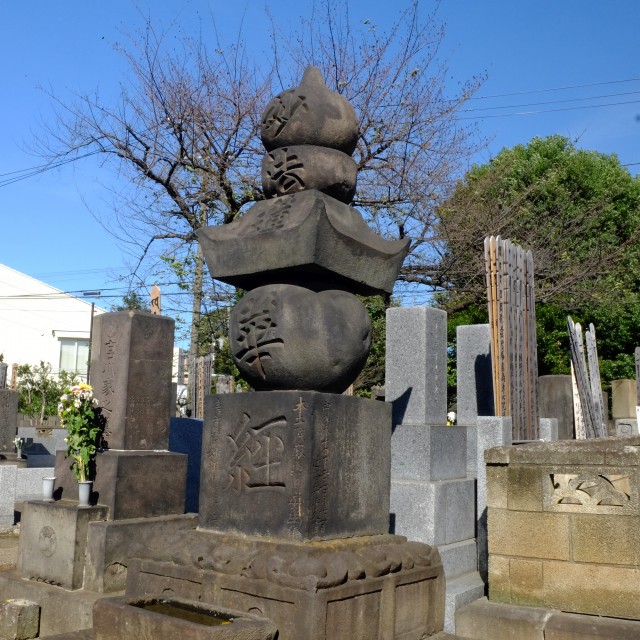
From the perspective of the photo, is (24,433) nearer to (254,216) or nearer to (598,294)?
(598,294)

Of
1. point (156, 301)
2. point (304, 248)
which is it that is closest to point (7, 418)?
point (156, 301)

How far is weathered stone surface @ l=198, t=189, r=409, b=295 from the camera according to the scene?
4.59 meters

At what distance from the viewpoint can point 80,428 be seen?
6441 mm

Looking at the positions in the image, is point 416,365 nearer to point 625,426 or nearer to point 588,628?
point 588,628

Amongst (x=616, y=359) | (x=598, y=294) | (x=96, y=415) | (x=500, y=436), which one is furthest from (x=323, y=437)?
(x=616, y=359)

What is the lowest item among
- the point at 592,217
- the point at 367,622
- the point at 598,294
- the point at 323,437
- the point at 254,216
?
the point at 367,622

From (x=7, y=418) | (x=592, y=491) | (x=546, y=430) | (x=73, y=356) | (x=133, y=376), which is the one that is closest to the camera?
(x=592, y=491)

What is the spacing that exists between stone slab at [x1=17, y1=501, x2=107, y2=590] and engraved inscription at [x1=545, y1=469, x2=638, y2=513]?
140 inches

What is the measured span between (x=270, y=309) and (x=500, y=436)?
2.75 m

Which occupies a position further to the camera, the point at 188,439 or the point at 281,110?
the point at 188,439

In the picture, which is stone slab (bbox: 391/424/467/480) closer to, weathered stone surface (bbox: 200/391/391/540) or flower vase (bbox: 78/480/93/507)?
weathered stone surface (bbox: 200/391/391/540)

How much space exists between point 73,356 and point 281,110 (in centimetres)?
4205

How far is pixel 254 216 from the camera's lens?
496 cm

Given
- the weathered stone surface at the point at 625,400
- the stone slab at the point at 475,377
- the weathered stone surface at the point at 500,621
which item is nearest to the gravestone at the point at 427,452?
the weathered stone surface at the point at 500,621
